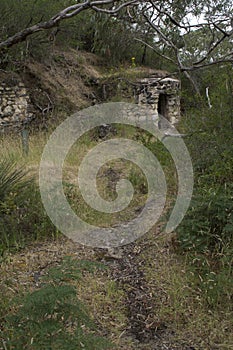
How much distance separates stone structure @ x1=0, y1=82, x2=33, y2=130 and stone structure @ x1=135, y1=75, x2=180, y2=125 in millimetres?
3141

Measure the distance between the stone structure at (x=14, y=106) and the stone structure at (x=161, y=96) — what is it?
3141 mm

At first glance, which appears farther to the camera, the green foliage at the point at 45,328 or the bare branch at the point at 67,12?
the bare branch at the point at 67,12

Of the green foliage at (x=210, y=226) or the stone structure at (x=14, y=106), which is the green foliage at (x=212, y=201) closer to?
the green foliage at (x=210, y=226)

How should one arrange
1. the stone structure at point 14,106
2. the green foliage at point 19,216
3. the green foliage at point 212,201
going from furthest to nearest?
the stone structure at point 14,106 → the green foliage at point 19,216 → the green foliage at point 212,201

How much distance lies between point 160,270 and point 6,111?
278 inches

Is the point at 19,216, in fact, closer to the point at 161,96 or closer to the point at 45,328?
the point at 45,328

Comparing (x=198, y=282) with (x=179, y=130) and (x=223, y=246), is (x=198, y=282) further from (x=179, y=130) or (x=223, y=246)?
(x=179, y=130)

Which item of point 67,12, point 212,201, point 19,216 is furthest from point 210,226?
point 67,12

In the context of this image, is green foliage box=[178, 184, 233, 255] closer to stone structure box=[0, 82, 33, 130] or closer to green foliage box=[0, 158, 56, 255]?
green foliage box=[0, 158, 56, 255]

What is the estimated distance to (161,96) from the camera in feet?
42.0

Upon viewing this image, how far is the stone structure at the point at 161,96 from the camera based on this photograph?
11.6m

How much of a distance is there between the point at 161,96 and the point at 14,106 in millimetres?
4874

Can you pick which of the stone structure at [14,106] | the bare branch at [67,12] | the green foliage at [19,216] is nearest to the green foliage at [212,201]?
the green foliage at [19,216]

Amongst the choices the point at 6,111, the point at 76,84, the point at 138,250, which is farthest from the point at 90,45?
the point at 138,250
